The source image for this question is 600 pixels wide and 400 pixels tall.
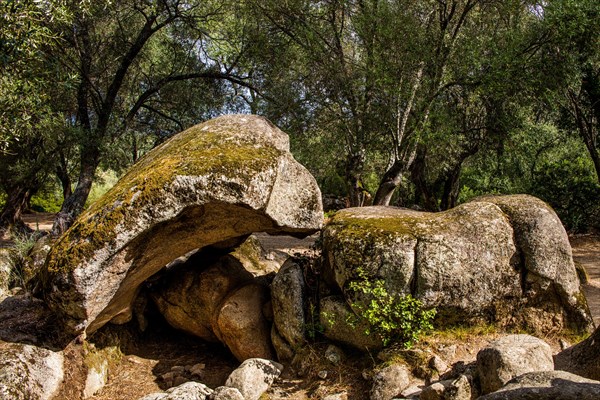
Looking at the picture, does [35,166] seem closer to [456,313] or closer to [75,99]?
[75,99]

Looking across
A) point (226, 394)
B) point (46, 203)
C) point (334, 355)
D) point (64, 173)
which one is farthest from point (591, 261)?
point (46, 203)

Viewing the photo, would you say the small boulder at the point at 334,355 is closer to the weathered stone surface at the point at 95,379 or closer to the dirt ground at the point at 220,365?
the dirt ground at the point at 220,365

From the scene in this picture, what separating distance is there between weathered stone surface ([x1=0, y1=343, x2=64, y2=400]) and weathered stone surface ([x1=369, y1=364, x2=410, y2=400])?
13.6 feet

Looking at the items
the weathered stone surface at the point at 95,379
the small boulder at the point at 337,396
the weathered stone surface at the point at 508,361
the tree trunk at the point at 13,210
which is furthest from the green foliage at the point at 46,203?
the weathered stone surface at the point at 508,361

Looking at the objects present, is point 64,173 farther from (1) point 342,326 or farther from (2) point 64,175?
(1) point 342,326

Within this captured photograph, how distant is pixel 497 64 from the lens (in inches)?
452

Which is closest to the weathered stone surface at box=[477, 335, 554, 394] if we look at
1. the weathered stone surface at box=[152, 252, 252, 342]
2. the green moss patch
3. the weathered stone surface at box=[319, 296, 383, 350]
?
the weathered stone surface at box=[319, 296, 383, 350]

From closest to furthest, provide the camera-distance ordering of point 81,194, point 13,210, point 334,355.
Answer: point 334,355 < point 81,194 < point 13,210

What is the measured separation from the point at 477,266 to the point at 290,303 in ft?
8.92

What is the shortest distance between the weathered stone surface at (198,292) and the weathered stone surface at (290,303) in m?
1.01

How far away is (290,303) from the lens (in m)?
7.21

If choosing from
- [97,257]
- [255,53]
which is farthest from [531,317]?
[255,53]

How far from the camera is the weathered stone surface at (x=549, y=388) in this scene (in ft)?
11.6

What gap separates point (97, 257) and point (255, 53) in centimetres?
1113
